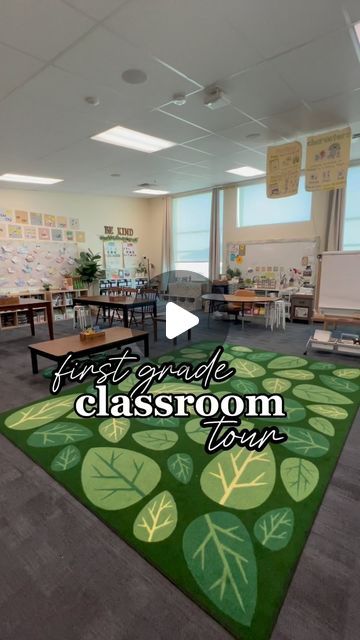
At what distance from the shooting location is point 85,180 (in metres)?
6.11

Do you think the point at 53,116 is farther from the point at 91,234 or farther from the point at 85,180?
the point at 91,234

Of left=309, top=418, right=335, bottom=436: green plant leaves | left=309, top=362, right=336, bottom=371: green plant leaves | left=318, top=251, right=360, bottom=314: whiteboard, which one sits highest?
left=318, top=251, right=360, bottom=314: whiteboard

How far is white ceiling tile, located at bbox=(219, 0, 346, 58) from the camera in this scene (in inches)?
76.5

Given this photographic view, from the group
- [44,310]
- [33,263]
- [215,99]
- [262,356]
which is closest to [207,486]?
[262,356]

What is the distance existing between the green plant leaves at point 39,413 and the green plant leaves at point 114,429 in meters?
0.44

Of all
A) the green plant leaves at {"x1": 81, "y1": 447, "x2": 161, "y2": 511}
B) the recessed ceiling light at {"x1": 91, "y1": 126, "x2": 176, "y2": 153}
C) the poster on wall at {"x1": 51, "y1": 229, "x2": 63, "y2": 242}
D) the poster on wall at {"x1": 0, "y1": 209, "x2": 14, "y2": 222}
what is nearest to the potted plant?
the poster on wall at {"x1": 51, "y1": 229, "x2": 63, "y2": 242}

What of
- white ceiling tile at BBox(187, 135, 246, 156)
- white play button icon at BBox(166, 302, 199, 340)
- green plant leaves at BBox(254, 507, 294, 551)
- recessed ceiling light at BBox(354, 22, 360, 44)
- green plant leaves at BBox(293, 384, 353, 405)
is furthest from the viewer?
white play button icon at BBox(166, 302, 199, 340)

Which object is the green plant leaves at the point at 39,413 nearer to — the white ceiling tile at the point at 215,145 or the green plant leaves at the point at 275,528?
the green plant leaves at the point at 275,528

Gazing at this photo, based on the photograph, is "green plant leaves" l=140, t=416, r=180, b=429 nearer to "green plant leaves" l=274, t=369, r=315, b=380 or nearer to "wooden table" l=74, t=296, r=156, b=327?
"green plant leaves" l=274, t=369, r=315, b=380

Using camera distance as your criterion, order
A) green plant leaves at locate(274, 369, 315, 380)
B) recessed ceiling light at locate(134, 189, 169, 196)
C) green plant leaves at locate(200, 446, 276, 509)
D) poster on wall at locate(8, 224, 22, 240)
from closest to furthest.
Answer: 1. green plant leaves at locate(200, 446, 276, 509)
2. green plant leaves at locate(274, 369, 315, 380)
3. poster on wall at locate(8, 224, 22, 240)
4. recessed ceiling light at locate(134, 189, 169, 196)

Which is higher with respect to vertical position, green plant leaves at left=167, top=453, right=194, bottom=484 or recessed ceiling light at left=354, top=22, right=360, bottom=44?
recessed ceiling light at left=354, top=22, right=360, bottom=44

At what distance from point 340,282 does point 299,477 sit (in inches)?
127

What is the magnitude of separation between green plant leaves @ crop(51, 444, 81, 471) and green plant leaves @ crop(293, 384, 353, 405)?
1998 mm

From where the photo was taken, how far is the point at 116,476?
6.37 feet
